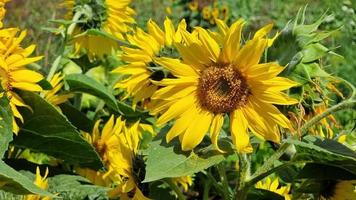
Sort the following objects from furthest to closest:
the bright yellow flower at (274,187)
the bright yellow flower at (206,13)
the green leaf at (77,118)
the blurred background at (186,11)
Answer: the bright yellow flower at (206,13) → the blurred background at (186,11) → the green leaf at (77,118) → the bright yellow flower at (274,187)

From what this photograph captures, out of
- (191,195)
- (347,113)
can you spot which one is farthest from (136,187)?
(347,113)

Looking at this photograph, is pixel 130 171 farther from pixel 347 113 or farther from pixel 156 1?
pixel 156 1

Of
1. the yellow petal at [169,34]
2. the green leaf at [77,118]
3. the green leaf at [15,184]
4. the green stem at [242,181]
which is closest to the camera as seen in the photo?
the green leaf at [15,184]

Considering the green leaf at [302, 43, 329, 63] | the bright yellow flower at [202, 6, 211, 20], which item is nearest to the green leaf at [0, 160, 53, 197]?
the green leaf at [302, 43, 329, 63]

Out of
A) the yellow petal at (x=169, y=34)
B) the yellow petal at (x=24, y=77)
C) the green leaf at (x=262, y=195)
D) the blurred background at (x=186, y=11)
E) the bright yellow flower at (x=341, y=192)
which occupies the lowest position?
the blurred background at (x=186, y=11)

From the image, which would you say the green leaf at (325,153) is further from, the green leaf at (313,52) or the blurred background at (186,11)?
the blurred background at (186,11)

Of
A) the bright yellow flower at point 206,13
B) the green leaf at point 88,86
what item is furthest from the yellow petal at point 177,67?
the bright yellow flower at point 206,13

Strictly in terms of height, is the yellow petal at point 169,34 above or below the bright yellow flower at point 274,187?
above
